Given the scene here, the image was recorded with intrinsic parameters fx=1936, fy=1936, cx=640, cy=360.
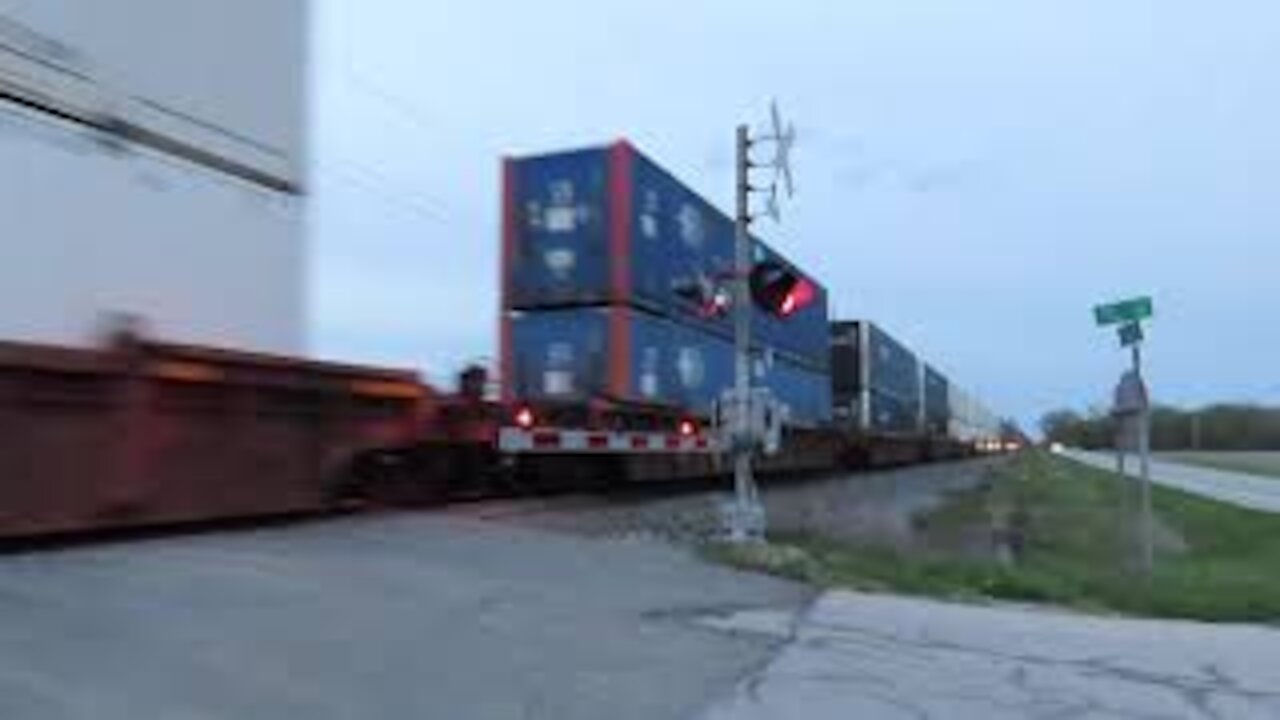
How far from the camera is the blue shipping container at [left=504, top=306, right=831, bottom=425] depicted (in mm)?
23062

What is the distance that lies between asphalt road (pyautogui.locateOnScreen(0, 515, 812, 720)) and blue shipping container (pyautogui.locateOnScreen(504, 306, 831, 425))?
8.67 meters

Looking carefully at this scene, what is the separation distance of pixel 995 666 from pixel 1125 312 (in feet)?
26.7

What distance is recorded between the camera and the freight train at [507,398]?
12.1 metres

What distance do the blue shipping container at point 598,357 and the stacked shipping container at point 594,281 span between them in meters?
0.01

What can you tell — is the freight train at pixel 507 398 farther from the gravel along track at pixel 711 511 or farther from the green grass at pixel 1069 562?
the green grass at pixel 1069 562

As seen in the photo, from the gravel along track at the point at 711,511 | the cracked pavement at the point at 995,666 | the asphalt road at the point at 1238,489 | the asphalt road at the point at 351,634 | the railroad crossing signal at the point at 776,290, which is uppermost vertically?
the railroad crossing signal at the point at 776,290

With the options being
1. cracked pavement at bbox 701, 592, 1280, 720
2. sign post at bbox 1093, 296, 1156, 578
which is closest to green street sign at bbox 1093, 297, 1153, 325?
sign post at bbox 1093, 296, 1156, 578

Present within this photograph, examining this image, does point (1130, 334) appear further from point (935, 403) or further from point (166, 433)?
point (935, 403)

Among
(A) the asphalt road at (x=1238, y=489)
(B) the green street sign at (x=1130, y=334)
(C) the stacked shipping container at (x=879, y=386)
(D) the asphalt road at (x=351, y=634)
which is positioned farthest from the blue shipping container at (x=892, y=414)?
(D) the asphalt road at (x=351, y=634)

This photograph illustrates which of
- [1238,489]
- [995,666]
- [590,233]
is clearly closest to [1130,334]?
[590,233]

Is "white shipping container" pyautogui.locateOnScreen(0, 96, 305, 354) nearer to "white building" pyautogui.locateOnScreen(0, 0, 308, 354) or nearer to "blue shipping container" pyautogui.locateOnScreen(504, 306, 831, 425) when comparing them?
"white building" pyautogui.locateOnScreen(0, 0, 308, 354)

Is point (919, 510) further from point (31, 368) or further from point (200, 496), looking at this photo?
point (31, 368)

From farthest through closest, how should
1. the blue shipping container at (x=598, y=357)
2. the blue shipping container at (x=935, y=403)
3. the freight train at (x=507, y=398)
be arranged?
the blue shipping container at (x=935, y=403) < the blue shipping container at (x=598, y=357) < the freight train at (x=507, y=398)

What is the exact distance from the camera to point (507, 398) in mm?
20281
